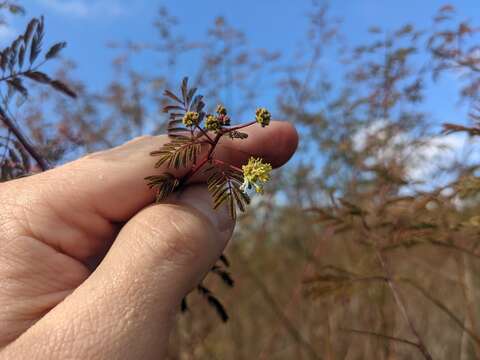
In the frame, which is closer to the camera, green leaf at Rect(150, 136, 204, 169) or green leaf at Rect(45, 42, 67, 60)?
green leaf at Rect(150, 136, 204, 169)

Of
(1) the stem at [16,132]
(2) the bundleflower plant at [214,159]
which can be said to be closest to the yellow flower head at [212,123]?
(2) the bundleflower plant at [214,159]

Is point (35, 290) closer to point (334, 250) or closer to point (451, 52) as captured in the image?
point (451, 52)

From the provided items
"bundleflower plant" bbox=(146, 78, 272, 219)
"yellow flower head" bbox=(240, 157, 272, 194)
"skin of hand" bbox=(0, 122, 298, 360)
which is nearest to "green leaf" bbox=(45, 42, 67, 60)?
"skin of hand" bbox=(0, 122, 298, 360)

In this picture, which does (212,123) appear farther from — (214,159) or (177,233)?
(177,233)

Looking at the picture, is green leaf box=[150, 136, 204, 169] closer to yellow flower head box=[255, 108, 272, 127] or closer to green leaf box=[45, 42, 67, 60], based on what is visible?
yellow flower head box=[255, 108, 272, 127]

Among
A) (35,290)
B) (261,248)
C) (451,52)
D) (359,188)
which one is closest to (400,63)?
(451,52)

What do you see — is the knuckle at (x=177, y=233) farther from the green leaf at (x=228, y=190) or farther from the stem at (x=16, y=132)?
the stem at (x=16, y=132)
